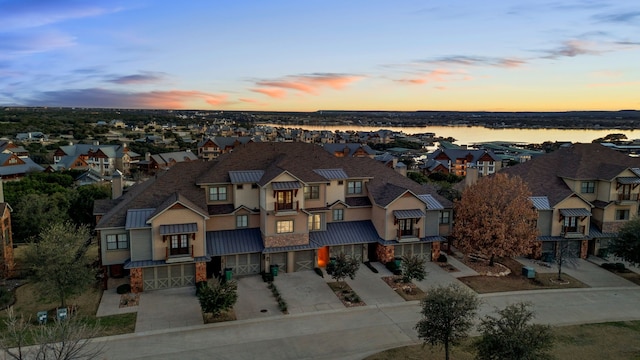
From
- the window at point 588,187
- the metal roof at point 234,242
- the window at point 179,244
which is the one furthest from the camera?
the window at point 588,187

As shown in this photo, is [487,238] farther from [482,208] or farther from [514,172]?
[514,172]

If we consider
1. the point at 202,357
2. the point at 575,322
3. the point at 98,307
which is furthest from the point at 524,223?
the point at 98,307

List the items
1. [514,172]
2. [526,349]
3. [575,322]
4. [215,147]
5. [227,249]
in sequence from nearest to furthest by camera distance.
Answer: [526,349] → [575,322] → [227,249] → [514,172] → [215,147]

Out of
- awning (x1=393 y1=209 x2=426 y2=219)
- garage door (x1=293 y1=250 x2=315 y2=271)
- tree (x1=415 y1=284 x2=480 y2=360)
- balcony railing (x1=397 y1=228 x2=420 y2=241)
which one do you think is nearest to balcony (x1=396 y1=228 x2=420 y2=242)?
balcony railing (x1=397 y1=228 x2=420 y2=241)

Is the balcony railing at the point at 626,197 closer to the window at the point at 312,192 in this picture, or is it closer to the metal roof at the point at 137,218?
the window at the point at 312,192

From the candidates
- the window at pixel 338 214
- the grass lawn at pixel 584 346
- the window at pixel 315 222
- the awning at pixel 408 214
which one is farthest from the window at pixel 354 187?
the grass lawn at pixel 584 346

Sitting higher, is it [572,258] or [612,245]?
[612,245]

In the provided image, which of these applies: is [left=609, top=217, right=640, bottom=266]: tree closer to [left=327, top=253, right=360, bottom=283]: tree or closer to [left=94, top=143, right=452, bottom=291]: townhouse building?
[left=94, top=143, right=452, bottom=291]: townhouse building
